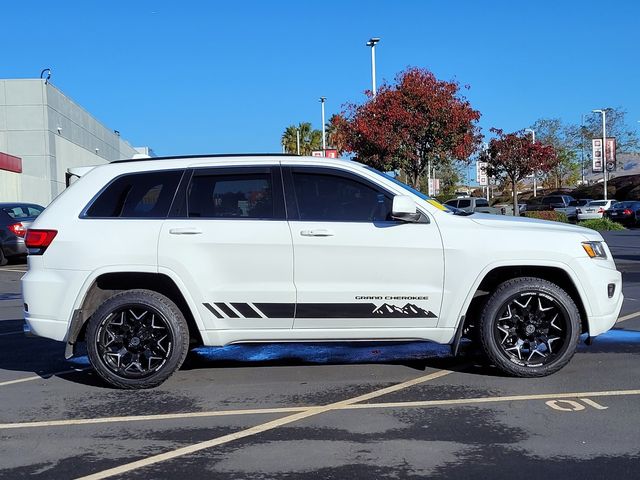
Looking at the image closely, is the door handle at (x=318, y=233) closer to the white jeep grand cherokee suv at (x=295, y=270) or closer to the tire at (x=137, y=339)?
the white jeep grand cherokee suv at (x=295, y=270)

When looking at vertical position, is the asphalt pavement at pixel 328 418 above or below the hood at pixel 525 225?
below

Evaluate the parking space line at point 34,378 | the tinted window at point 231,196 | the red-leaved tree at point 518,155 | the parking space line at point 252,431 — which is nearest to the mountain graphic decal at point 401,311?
the parking space line at point 252,431

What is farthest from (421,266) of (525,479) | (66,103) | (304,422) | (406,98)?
(66,103)

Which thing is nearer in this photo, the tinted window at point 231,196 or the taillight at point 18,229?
the tinted window at point 231,196

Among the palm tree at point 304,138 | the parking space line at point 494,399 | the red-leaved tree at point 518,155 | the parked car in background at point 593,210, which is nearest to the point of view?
the parking space line at point 494,399

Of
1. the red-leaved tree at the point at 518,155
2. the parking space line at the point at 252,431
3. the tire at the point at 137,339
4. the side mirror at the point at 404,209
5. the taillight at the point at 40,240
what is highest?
the red-leaved tree at the point at 518,155

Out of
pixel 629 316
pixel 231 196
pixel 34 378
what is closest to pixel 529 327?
pixel 231 196

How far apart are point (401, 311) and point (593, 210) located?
1459 inches

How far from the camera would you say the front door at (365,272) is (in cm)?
573

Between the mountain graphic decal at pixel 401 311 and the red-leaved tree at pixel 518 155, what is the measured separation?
96.9ft

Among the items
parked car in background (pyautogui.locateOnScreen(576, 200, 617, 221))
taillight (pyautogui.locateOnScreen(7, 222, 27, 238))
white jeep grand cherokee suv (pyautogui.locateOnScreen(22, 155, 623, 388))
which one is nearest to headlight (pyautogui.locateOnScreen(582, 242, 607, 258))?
white jeep grand cherokee suv (pyautogui.locateOnScreen(22, 155, 623, 388))

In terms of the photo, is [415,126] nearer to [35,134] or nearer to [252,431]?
[252,431]

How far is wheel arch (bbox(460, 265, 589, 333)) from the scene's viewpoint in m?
5.86

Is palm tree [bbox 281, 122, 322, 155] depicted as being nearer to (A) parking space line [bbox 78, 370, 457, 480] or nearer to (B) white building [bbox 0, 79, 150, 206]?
(B) white building [bbox 0, 79, 150, 206]
